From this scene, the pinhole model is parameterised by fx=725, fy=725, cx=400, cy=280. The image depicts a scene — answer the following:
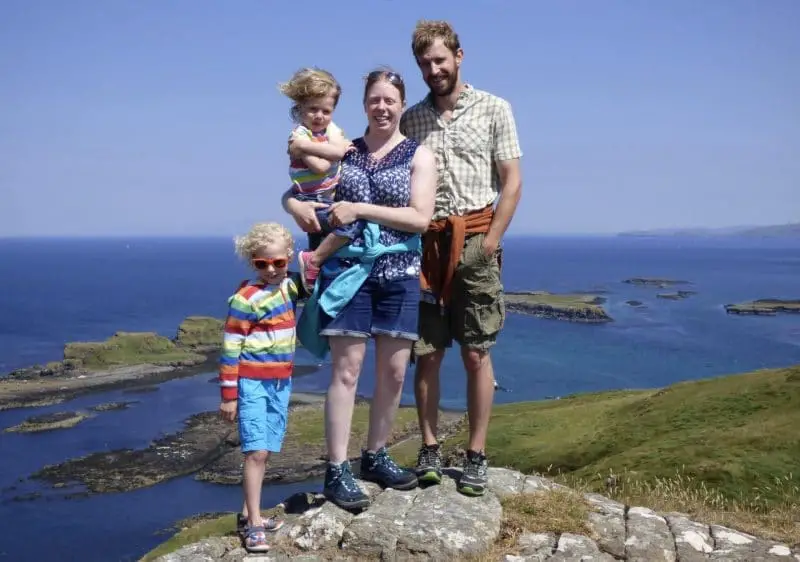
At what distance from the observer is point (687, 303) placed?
447 ft

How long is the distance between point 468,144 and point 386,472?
10.9 feet

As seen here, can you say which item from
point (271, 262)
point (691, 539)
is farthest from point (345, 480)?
point (691, 539)

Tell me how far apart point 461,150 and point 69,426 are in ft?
195

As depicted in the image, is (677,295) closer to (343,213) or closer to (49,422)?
(49,422)

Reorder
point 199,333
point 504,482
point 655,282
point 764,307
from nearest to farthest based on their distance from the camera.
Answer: point 504,482, point 199,333, point 764,307, point 655,282

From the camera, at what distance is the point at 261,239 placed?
6.33 metres

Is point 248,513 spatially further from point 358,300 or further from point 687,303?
point 687,303

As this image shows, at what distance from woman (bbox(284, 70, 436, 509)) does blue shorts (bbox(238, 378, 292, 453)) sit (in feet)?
1.44

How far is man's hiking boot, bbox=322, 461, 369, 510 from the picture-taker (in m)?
6.80

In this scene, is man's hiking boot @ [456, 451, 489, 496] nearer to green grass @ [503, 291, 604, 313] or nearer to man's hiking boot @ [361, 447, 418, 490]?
man's hiking boot @ [361, 447, 418, 490]

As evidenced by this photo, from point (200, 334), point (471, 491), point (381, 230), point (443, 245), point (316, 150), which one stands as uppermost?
point (316, 150)

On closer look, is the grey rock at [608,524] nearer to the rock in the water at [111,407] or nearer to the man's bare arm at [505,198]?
the man's bare arm at [505,198]

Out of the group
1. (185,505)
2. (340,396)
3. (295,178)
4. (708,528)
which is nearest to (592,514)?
(708,528)

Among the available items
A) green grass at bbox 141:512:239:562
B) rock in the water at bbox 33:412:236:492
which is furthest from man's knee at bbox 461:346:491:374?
rock in the water at bbox 33:412:236:492
